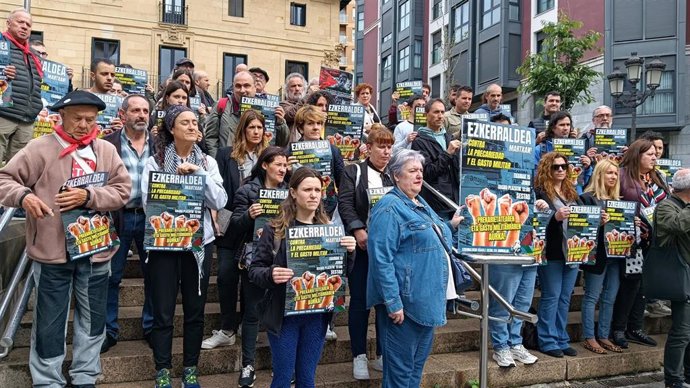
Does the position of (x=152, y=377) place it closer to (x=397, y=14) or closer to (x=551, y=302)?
(x=551, y=302)

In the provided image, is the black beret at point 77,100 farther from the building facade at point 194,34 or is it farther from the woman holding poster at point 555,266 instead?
the building facade at point 194,34

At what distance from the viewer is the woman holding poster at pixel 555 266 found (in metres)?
5.62

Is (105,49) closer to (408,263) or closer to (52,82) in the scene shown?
(52,82)

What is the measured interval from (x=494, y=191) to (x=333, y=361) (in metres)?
2.24

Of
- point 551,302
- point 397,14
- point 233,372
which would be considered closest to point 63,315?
point 233,372

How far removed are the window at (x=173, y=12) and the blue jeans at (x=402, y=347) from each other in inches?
1093

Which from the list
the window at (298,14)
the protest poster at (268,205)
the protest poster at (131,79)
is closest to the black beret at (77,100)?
the protest poster at (268,205)

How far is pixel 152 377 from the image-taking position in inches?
175

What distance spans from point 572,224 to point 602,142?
79.3 inches

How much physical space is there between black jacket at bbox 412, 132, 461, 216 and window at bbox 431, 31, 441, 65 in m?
32.9

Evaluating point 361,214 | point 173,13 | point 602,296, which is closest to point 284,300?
point 361,214

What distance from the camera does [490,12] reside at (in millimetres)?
31219

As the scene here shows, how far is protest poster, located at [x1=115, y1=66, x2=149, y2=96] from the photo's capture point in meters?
7.18

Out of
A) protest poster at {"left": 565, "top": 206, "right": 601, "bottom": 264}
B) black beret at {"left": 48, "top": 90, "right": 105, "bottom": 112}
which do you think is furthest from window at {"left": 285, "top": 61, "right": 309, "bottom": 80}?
black beret at {"left": 48, "top": 90, "right": 105, "bottom": 112}
